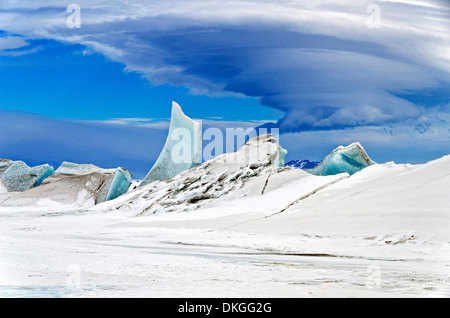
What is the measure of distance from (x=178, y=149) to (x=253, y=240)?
837 cm

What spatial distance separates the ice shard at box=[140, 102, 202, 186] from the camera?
1474 cm

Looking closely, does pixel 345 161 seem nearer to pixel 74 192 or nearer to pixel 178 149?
pixel 178 149

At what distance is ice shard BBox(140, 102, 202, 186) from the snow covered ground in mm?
1515

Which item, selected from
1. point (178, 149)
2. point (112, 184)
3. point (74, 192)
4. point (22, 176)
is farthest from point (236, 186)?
point (22, 176)

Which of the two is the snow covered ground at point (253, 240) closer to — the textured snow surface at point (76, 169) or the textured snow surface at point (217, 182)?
the textured snow surface at point (217, 182)

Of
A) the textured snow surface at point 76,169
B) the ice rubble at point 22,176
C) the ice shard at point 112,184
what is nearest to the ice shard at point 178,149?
the ice shard at point 112,184

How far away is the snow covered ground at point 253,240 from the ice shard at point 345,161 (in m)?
1.40

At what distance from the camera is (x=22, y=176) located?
1942cm

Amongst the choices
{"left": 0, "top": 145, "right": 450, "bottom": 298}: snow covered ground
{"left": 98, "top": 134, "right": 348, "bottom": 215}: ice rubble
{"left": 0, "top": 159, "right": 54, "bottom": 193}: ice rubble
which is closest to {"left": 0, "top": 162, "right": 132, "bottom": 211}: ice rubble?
{"left": 0, "top": 159, "right": 54, "bottom": 193}: ice rubble

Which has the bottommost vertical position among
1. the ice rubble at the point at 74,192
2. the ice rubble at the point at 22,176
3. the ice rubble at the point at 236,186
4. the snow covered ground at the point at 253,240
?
the snow covered ground at the point at 253,240

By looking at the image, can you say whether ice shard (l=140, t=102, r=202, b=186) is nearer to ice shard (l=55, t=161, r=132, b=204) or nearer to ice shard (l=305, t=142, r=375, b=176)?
ice shard (l=55, t=161, r=132, b=204)

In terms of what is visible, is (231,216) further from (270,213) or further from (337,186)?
(337,186)

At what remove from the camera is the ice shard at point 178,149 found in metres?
14.7
